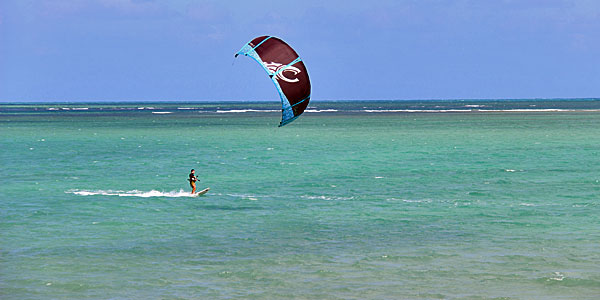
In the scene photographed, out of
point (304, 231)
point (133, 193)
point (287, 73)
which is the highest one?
point (287, 73)

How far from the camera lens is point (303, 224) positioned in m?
27.2

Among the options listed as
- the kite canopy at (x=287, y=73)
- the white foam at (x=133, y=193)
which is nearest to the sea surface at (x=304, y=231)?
the white foam at (x=133, y=193)

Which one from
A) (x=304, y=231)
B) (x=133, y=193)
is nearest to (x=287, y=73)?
(x=304, y=231)

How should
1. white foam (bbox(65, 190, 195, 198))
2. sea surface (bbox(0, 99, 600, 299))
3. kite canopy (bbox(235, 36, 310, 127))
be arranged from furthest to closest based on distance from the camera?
white foam (bbox(65, 190, 195, 198))
kite canopy (bbox(235, 36, 310, 127))
sea surface (bbox(0, 99, 600, 299))

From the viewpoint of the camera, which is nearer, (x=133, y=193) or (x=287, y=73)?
(x=287, y=73)

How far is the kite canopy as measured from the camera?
25.3 metres

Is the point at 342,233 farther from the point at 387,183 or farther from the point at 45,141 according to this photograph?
the point at 45,141

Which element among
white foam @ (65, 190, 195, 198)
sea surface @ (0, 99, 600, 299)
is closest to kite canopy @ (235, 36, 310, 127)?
sea surface @ (0, 99, 600, 299)

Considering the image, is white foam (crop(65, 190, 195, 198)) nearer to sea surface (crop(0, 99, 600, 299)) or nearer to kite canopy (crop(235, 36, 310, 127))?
sea surface (crop(0, 99, 600, 299))

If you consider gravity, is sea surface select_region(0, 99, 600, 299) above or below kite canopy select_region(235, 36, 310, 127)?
below

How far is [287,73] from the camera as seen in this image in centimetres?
2542

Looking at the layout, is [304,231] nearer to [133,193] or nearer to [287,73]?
[287,73]

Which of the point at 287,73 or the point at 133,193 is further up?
the point at 287,73

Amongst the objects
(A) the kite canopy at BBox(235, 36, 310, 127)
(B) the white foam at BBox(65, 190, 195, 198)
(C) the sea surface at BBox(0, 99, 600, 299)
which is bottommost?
(C) the sea surface at BBox(0, 99, 600, 299)
